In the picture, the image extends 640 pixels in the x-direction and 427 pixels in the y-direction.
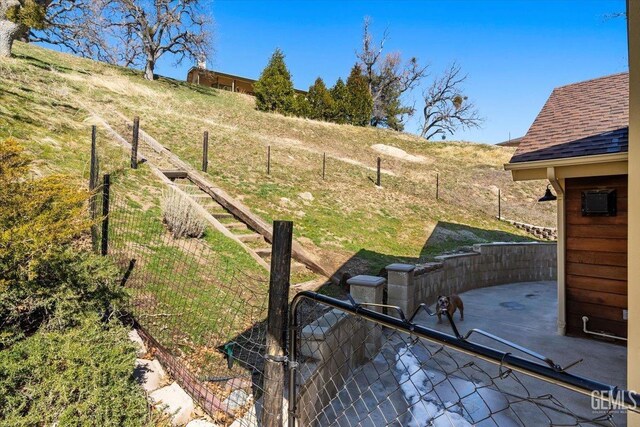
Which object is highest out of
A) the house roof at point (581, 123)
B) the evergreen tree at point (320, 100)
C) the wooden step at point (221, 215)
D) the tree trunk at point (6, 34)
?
the evergreen tree at point (320, 100)

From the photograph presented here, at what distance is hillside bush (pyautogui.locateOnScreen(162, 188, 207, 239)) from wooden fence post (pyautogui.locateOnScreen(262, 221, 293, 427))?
14.9 ft

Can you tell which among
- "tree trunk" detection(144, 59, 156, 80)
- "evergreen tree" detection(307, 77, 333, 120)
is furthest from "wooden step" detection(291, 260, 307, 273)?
"tree trunk" detection(144, 59, 156, 80)

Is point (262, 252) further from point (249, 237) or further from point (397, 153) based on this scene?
point (397, 153)

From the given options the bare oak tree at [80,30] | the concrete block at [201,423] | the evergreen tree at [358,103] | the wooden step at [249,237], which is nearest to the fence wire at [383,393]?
the concrete block at [201,423]

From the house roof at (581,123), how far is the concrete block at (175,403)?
488 centimetres

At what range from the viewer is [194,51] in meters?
23.3

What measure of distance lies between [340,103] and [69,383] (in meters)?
26.9

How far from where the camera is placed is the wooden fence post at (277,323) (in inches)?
54.8

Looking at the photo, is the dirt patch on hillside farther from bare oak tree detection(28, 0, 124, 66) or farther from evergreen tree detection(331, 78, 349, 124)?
bare oak tree detection(28, 0, 124, 66)

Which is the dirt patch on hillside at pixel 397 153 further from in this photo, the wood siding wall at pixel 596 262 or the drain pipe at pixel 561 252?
the wood siding wall at pixel 596 262

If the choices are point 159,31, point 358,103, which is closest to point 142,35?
point 159,31

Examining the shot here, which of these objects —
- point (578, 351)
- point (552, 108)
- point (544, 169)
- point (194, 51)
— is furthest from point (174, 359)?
point (194, 51)

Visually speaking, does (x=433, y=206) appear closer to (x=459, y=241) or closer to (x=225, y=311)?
(x=459, y=241)

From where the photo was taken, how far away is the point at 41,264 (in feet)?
8.73
